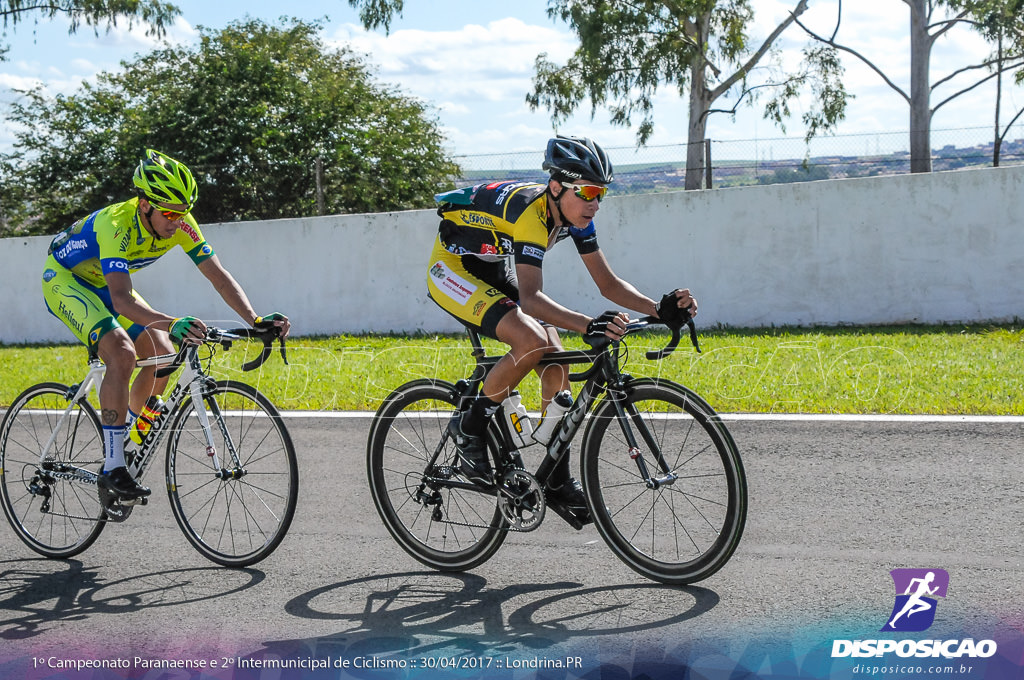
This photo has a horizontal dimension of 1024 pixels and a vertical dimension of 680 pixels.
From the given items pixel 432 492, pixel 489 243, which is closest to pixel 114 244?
pixel 489 243

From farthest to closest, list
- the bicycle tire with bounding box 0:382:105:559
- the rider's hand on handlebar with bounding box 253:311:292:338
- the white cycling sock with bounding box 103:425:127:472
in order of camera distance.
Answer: the bicycle tire with bounding box 0:382:105:559
the white cycling sock with bounding box 103:425:127:472
the rider's hand on handlebar with bounding box 253:311:292:338

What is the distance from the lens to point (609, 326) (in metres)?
4.12

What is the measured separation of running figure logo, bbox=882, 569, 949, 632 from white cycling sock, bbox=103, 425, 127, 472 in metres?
3.53

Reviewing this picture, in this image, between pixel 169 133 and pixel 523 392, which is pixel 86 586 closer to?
pixel 523 392

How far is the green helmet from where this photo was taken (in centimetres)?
480

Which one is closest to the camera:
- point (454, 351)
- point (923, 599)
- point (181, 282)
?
point (923, 599)

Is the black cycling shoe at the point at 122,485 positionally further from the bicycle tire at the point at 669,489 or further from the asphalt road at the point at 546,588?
the bicycle tire at the point at 669,489

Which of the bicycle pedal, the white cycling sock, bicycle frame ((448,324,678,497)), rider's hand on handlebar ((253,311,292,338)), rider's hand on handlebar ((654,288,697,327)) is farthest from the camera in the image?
the white cycling sock

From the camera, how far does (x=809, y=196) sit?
513 inches

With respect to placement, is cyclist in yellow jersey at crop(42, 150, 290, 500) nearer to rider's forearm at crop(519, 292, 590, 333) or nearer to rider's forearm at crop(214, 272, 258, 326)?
rider's forearm at crop(214, 272, 258, 326)

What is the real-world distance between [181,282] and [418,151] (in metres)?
6.83

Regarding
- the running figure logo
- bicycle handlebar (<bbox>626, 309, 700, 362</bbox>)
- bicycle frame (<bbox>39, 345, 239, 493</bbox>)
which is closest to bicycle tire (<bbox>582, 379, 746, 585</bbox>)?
bicycle handlebar (<bbox>626, 309, 700, 362</bbox>)

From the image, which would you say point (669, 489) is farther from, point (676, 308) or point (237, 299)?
point (237, 299)

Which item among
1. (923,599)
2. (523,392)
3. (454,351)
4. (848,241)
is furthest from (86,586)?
(848,241)
